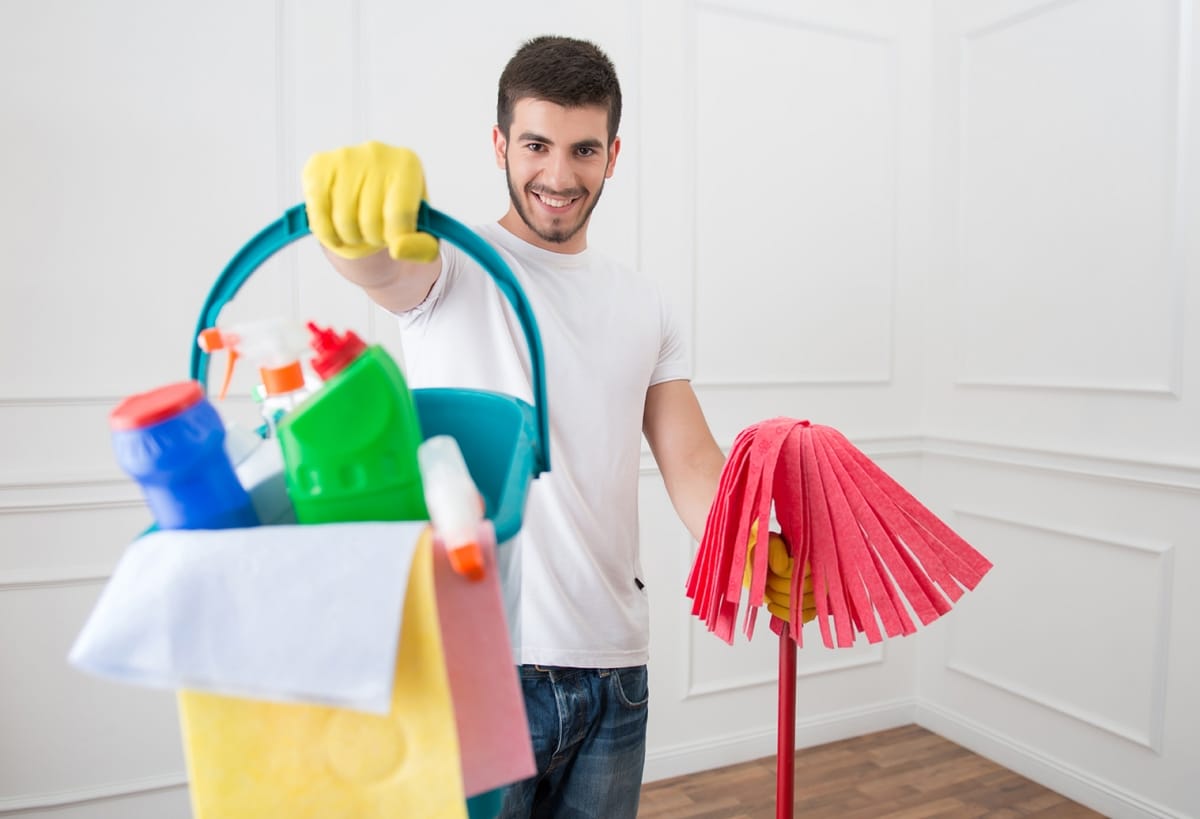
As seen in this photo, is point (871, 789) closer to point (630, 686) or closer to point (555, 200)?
point (630, 686)

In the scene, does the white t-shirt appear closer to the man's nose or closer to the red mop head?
the man's nose

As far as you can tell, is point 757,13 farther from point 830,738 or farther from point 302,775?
point 302,775

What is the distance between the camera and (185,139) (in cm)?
166

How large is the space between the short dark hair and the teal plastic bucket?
0.54m

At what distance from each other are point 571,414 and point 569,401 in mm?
16

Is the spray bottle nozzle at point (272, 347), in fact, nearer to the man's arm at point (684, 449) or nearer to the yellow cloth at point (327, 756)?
the yellow cloth at point (327, 756)

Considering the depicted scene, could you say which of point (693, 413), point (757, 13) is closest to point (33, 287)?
point (693, 413)

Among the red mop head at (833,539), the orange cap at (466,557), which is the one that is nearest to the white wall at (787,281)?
the red mop head at (833,539)

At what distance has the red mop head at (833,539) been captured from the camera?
0.69 meters

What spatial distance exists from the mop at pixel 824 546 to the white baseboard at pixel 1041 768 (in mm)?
1625

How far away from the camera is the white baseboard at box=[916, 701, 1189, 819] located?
6.21 ft

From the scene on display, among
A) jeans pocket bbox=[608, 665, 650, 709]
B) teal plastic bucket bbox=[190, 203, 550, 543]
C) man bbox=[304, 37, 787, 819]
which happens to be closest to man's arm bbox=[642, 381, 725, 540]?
man bbox=[304, 37, 787, 819]

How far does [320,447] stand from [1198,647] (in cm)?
199

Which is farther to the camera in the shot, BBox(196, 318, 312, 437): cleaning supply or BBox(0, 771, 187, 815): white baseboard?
BBox(0, 771, 187, 815): white baseboard
